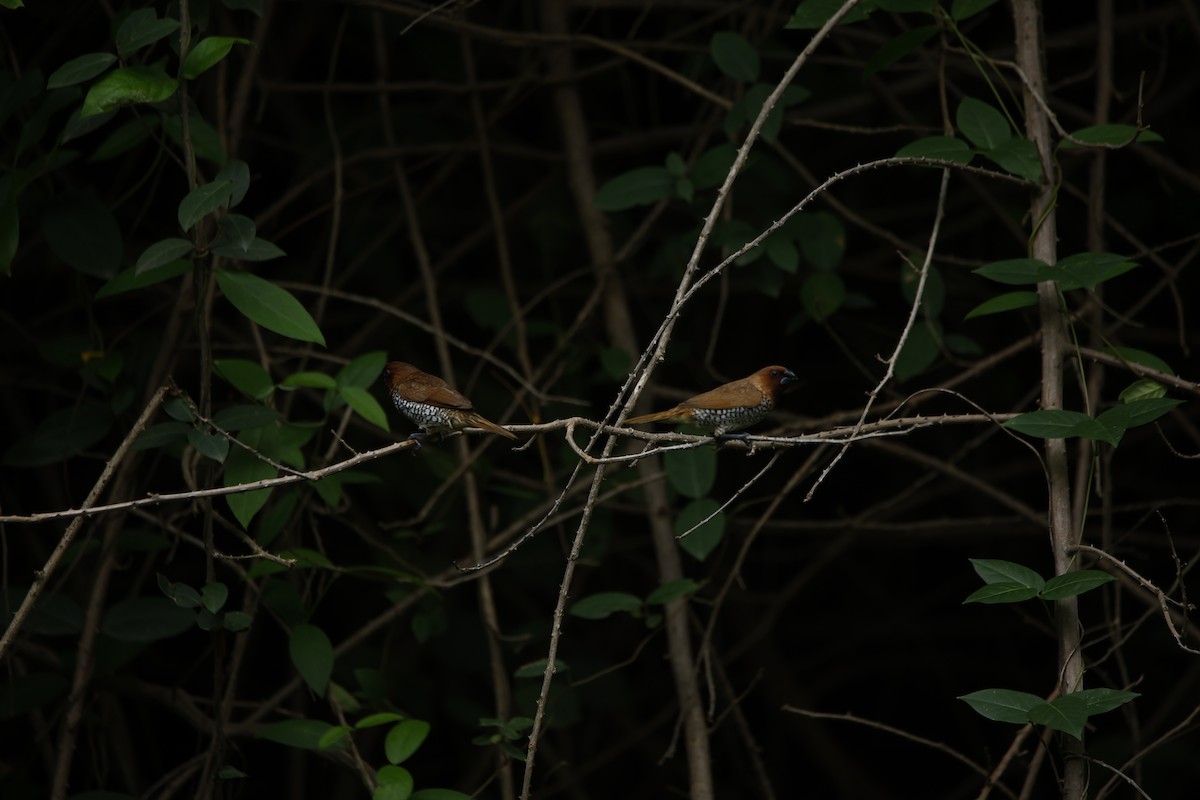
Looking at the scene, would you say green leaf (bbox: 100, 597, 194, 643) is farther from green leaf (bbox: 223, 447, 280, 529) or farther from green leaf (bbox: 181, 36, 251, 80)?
green leaf (bbox: 181, 36, 251, 80)

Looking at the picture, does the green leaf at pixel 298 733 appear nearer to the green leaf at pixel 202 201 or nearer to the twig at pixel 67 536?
the twig at pixel 67 536

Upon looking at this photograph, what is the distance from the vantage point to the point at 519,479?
4016 mm

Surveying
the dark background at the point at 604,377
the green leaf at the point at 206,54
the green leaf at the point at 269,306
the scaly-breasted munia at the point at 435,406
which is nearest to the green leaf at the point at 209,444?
the green leaf at the point at 269,306

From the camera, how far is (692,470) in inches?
134

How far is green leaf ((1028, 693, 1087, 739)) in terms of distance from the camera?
2174 millimetres

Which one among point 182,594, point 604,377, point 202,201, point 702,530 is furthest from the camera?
point 604,377

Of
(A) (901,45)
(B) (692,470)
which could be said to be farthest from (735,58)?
(B) (692,470)

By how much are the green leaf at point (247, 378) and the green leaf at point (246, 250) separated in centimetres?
44

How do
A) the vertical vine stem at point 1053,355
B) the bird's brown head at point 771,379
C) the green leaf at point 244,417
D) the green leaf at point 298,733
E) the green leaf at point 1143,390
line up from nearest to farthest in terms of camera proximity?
the vertical vine stem at point 1053,355 → the green leaf at point 1143,390 → the green leaf at point 244,417 → the green leaf at point 298,733 → the bird's brown head at point 771,379

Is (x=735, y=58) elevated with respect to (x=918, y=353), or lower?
elevated

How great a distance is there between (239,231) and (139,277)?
37 centimetres

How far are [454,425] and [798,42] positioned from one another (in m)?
2.79

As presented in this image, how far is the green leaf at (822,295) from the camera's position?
379 centimetres

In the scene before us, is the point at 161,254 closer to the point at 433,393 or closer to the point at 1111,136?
the point at 433,393
